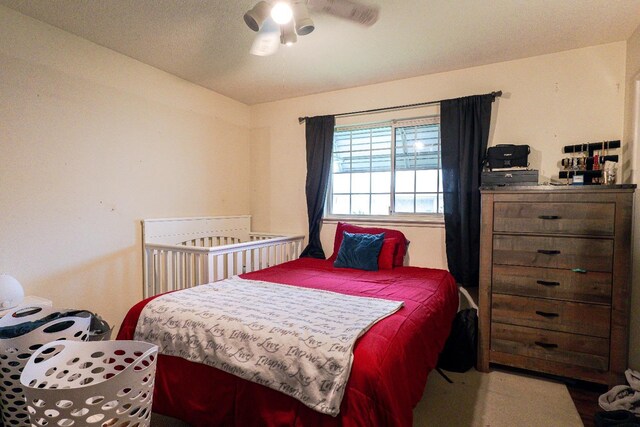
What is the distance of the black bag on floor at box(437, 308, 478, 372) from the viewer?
7.67ft

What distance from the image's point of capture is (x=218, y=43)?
2.39 meters

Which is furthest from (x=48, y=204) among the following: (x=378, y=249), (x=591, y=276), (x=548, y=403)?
(x=591, y=276)

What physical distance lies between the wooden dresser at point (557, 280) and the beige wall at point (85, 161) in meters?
2.77

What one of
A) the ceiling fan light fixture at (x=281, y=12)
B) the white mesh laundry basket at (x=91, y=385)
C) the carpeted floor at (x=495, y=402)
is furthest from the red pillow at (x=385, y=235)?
the white mesh laundry basket at (x=91, y=385)

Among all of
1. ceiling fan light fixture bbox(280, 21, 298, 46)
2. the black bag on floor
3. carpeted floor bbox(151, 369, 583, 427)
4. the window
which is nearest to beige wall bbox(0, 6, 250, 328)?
carpeted floor bbox(151, 369, 583, 427)

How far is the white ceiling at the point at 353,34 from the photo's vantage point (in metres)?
1.95

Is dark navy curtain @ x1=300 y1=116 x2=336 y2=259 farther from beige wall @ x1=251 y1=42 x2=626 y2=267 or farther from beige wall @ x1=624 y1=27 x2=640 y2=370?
beige wall @ x1=624 y1=27 x2=640 y2=370

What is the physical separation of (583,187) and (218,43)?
8.84ft

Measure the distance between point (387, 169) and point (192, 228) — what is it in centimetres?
205

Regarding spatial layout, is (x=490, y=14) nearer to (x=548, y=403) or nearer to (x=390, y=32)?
(x=390, y=32)

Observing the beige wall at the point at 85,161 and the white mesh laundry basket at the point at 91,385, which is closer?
the white mesh laundry basket at the point at 91,385

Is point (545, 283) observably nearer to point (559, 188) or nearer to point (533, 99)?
point (559, 188)

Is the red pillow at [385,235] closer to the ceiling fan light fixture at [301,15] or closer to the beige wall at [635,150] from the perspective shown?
the beige wall at [635,150]

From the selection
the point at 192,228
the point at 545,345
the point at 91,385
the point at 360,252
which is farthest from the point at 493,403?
the point at 192,228
